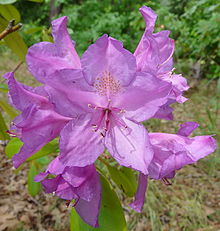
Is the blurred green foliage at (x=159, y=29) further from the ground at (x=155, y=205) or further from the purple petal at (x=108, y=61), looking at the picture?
the purple petal at (x=108, y=61)

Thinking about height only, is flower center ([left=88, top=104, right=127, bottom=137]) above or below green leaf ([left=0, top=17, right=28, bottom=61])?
below

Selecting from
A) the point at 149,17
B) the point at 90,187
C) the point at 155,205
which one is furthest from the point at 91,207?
the point at 155,205

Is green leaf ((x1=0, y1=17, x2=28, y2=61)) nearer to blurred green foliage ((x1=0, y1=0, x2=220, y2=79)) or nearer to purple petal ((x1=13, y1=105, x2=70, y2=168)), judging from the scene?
purple petal ((x1=13, y1=105, x2=70, y2=168))

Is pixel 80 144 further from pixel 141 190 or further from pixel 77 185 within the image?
pixel 141 190

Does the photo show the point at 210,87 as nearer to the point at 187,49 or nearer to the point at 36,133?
the point at 187,49

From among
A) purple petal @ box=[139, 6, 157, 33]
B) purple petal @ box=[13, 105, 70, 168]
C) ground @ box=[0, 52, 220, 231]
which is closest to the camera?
purple petal @ box=[13, 105, 70, 168]

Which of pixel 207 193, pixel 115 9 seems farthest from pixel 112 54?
pixel 115 9

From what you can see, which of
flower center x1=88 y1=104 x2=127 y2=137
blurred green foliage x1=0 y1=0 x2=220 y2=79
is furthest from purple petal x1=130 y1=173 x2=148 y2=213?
blurred green foliage x1=0 y1=0 x2=220 y2=79
